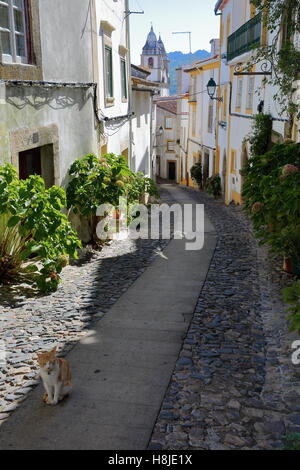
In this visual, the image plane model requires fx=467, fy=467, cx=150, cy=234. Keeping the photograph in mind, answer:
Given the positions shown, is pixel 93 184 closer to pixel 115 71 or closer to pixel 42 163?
pixel 42 163

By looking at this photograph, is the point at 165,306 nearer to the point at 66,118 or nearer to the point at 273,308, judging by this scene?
the point at 273,308

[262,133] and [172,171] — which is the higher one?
[262,133]

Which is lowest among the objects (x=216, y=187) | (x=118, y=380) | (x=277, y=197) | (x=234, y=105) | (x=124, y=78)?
(x=216, y=187)

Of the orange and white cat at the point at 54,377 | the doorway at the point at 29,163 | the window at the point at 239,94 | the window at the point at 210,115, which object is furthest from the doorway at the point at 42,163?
the window at the point at 210,115

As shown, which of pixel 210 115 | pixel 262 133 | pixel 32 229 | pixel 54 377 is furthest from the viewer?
pixel 210 115

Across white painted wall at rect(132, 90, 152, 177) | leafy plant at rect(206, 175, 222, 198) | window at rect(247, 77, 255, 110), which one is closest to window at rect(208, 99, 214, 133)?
white painted wall at rect(132, 90, 152, 177)

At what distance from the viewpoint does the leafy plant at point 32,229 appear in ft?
19.5

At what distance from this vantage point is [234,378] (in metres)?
4.39

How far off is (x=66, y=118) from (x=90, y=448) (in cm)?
680

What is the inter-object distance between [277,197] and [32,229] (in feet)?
11.3

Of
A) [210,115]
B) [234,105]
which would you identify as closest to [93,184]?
[234,105]

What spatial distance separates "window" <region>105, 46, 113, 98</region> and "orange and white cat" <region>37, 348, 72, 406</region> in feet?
31.1
